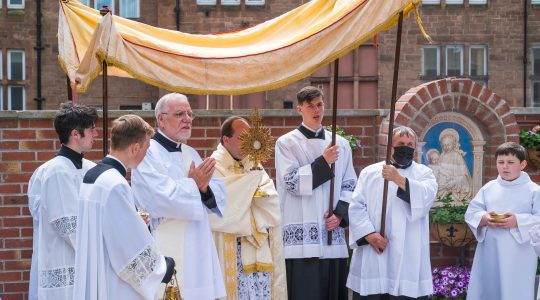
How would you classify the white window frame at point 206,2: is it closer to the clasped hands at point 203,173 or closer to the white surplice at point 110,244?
the clasped hands at point 203,173

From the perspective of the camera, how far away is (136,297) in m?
4.41

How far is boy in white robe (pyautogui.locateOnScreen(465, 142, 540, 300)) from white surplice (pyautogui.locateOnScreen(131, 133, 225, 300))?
233cm

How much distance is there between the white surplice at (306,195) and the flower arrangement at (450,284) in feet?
4.79

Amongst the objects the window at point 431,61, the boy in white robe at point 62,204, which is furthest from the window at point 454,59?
the boy in white robe at point 62,204

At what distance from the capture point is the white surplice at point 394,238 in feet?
20.2

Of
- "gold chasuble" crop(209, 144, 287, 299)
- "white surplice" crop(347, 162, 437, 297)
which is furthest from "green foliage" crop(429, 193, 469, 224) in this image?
"gold chasuble" crop(209, 144, 287, 299)

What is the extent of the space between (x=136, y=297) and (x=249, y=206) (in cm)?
172

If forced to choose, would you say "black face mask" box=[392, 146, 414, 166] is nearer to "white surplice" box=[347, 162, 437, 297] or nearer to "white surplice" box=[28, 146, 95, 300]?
"white surplice" box=[347, 162, 437, 297]

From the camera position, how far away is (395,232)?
20.3 feet

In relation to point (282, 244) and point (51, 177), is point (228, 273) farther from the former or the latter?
point (51, 177)

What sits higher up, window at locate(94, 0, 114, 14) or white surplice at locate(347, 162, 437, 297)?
window at locate(94, 0, 114, 14)

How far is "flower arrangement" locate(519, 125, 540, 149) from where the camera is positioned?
804 centimetres

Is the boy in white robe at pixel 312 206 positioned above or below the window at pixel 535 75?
below

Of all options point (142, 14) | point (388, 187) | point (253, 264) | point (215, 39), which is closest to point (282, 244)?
point (253, 264)
